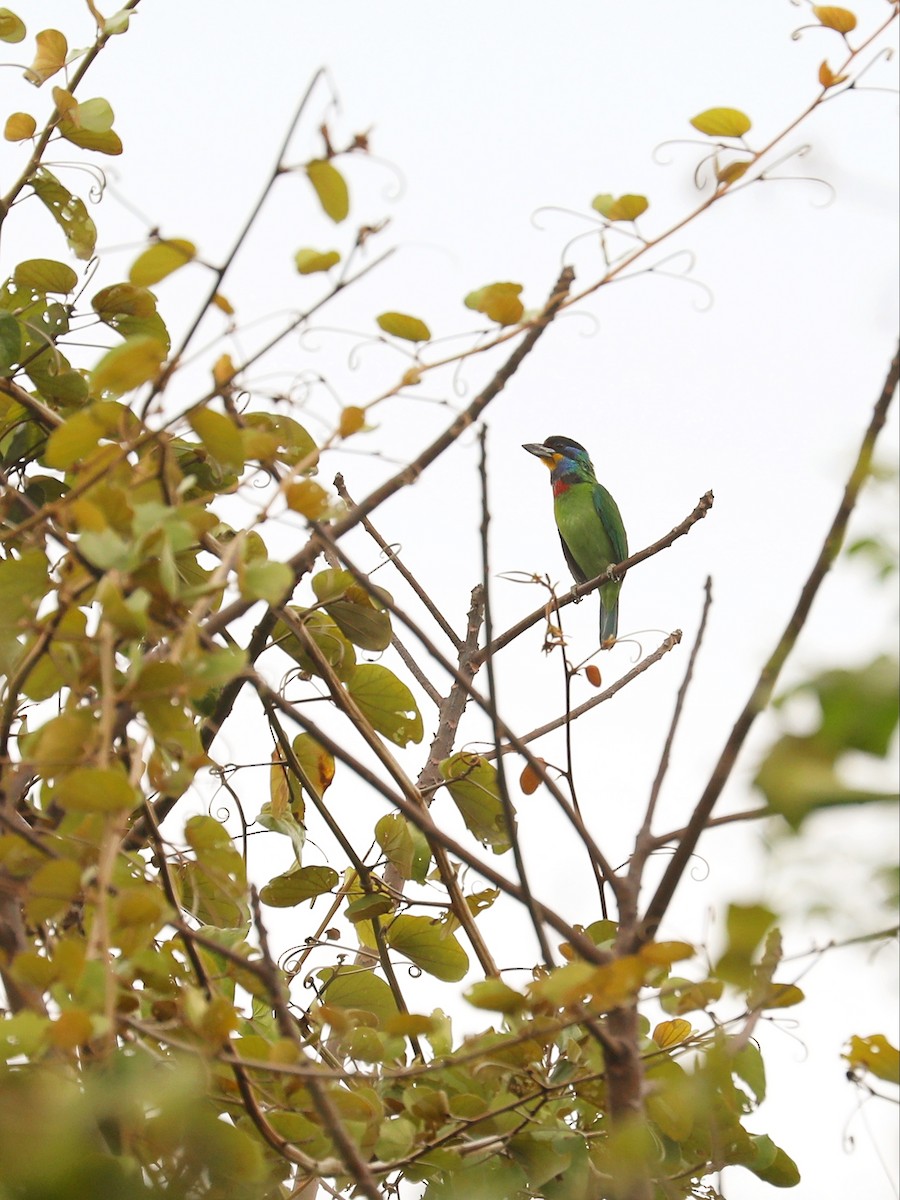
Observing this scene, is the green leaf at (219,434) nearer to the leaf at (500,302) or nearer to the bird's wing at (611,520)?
the leaf at (500,302)

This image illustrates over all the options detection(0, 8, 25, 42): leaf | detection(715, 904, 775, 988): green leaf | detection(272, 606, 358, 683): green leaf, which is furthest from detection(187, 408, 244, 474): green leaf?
detection(0, 8, 25, 42): leaf

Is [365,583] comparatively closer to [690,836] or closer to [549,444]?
[690,836]

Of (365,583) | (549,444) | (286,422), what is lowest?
(365,583)

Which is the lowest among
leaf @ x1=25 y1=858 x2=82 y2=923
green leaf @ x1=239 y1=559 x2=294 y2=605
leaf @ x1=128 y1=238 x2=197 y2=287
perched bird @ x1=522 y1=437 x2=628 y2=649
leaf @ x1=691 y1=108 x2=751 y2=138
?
leaf @ x1=25 y1=858 x2=82 y2=923

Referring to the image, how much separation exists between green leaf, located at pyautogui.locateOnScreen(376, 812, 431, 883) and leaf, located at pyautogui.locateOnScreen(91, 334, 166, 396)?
106 centimetres

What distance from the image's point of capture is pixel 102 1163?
112cm

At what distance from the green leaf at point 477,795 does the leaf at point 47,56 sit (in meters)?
1.25

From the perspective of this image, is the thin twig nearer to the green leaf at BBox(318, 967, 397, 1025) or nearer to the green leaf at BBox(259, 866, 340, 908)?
the green leaf at BBox(318, 967, 397, 1025)

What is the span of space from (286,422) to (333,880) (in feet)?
2.55

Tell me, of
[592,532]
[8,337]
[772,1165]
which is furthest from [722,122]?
[592,532]

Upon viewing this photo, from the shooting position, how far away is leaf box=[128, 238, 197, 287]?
4.14 feet

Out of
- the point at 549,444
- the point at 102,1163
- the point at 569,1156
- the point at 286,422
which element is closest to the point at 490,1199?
the point at 569,1156

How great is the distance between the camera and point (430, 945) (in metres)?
2.09

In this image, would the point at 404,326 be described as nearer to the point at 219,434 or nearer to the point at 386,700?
the point at 219,434
